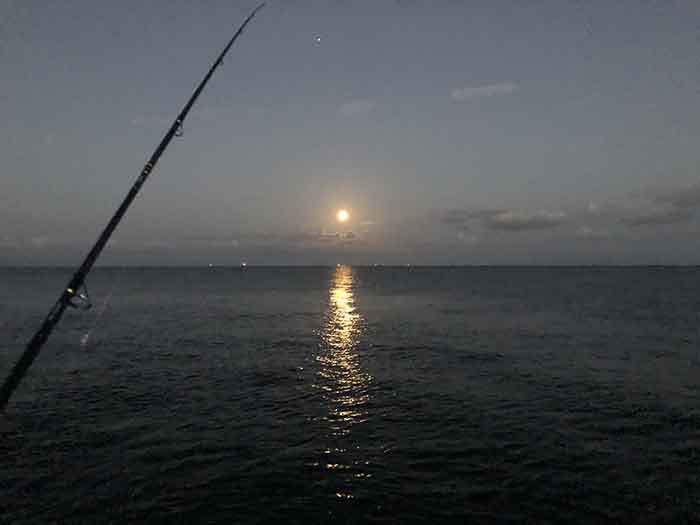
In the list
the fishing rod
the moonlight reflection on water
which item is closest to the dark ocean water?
the moonlight reflection on water

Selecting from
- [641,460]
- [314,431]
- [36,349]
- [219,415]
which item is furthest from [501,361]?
[36,349]

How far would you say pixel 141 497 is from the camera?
13.2 meters

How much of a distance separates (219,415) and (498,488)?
45.7ft

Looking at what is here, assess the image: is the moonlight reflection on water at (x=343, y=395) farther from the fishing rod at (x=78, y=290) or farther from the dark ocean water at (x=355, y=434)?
the fishing rod at (x=78, y=290)

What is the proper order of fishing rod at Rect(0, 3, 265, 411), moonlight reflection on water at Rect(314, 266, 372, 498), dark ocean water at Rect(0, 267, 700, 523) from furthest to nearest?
moonlight reflection on water at Rect(314, 266, 372, 498)
dark ocean water at Rect(0, 267, 700, 523)
fishing rod at Rect(0, 3, 265, 411)

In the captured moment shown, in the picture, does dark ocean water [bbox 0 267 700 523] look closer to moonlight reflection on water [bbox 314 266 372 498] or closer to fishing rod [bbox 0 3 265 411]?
moonlight reflection on water [bbox 314 266 372 498]

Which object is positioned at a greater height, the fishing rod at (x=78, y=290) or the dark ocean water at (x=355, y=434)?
the fishing rod at (x=78, y=290)

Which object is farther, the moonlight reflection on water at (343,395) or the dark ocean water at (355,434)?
the moonlight reflection on water at (343,395)

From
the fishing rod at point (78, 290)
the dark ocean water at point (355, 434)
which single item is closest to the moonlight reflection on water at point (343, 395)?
the dark ocean water at point (355, 434)

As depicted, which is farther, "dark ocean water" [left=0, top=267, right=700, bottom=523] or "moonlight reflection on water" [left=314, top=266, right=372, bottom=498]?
"moonlight reflection on water" [left=314, top=266, right=372, bottom=498]

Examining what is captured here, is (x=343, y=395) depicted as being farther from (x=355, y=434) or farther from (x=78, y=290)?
(x=78, y=290)

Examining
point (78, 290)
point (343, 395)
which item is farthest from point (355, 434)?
point (78, 290)

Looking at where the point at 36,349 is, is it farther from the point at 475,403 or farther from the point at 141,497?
the point at 475,403

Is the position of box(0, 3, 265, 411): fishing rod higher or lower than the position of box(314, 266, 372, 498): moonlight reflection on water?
higher
